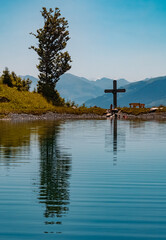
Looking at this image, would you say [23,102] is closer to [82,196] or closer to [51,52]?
[51,52]

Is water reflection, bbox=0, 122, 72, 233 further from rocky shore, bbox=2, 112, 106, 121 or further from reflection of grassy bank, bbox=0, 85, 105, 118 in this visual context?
reflection of grassy bank, bbox=0, 85, 105, 118

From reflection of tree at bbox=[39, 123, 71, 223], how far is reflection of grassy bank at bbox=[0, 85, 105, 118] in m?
41.1

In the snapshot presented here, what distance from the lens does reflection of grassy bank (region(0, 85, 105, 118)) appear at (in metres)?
58.5

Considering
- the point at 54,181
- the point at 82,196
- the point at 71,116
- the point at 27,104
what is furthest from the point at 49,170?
the point at 27,104

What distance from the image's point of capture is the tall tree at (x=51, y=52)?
68.2 m

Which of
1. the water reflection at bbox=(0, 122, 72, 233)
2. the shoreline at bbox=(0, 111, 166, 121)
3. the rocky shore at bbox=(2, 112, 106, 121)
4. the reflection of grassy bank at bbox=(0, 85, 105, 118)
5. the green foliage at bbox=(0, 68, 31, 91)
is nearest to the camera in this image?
the water reflection at bbox=(0, 122, 72, 233)

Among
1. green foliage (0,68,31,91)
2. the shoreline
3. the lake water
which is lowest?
the lake water

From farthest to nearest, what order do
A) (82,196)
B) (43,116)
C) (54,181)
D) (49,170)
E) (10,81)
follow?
(10,81), (43,116), (49,170), (54,181), (82,196)

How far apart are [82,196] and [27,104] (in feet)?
178

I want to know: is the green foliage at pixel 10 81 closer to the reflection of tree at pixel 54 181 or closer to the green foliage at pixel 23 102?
the green foliage at pixel 23 102

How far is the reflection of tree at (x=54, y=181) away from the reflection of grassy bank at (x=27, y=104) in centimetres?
4107

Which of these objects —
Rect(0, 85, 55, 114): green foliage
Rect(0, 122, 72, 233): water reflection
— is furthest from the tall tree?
Rect(0, 122, 72, 233): water reflection

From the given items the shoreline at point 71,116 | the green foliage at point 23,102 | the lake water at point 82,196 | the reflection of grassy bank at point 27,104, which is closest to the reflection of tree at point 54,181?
the lake water at point 82,196

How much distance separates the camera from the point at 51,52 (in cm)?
6969
